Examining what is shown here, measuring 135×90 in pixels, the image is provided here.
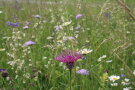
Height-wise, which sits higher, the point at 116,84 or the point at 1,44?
the point at 1,44

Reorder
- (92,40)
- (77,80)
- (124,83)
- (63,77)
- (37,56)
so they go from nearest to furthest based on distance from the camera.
A: (124,83) < (77,80) < (63,77) < (37,56) < (92,40)

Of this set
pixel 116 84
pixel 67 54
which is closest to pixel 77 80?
pixel 116 84

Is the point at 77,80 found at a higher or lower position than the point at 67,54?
lower

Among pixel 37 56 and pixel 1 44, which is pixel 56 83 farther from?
pixel 1 44

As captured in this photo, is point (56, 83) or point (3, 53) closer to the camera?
point (56, 83)

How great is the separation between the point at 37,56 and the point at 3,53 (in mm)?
367

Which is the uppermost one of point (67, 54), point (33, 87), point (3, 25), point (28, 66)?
point (3, 25)

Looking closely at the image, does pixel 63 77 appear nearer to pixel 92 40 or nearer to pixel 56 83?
pixel 56 83

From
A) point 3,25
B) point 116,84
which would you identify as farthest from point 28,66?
point 3,25

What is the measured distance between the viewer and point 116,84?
5.55ft

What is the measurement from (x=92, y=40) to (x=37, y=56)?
0.64m

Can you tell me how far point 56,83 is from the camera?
1.89m

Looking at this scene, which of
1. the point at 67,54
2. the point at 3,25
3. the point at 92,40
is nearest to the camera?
the point at 67,54

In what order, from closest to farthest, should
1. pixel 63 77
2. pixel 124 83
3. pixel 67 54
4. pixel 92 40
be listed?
pixel 67 54 < pixel 124 83 < pixel 63 77 < pixel 92 40
